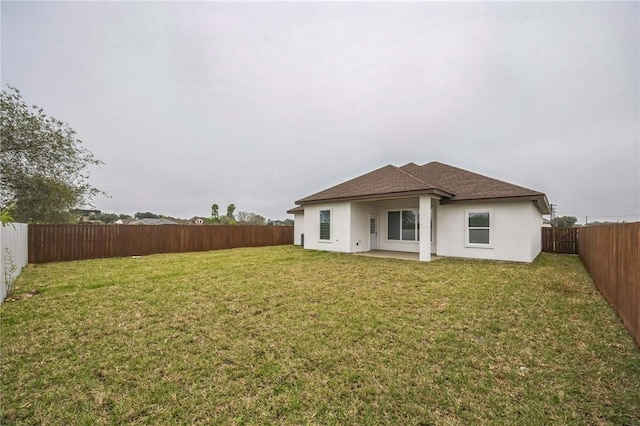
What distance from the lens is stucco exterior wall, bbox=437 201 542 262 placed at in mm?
10492

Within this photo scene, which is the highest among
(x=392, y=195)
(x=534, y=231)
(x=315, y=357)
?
(x=392, y=195)

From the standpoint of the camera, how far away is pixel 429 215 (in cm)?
1065

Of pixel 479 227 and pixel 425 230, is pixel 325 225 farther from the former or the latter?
pixel 479 227

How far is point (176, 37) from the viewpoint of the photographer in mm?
12383

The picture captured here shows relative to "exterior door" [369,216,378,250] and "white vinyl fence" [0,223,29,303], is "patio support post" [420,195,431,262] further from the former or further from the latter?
"white vinyl fence" [0,223,29,303]

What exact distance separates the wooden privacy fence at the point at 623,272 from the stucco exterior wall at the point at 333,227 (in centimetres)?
884

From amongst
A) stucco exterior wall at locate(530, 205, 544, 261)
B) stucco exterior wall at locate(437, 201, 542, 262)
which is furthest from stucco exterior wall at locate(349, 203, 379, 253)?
stucco exterior wall at locate(530, 205, 544, 261)

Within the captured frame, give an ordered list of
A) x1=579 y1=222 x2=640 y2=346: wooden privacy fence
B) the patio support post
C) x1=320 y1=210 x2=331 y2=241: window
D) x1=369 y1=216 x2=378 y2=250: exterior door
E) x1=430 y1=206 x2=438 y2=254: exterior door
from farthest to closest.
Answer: x1=369 y1=216 x2=378 y2=250: exterior door
x1=320 y1=210 x2=331 y2=241: window
x1=430 y1=206 x2=438 y2=254: exterior door
the patio support post
x1=579 y1=222 x2=640 y2=346: wooden privacy fence

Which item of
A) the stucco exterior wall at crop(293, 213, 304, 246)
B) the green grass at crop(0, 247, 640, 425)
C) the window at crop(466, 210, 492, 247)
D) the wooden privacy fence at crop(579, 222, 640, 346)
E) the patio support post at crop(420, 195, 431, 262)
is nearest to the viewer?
the green grass at crop(0, 247, 640, 425)

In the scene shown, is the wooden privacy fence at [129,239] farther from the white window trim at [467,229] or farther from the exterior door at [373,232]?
the white window trim at [467,229]

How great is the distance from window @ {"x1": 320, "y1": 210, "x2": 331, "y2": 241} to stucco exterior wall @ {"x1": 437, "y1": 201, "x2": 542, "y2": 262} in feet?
17.8

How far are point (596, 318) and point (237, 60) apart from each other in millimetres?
16087

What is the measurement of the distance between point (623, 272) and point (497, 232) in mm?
6871

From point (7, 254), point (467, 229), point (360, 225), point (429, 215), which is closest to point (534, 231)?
point (467, 229)
